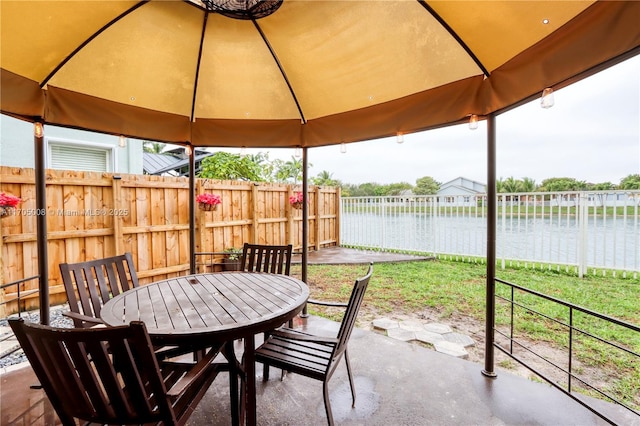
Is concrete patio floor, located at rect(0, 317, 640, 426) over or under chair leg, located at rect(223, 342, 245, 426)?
under

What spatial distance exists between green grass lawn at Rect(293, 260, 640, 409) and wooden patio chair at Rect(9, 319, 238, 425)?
2.21 metres

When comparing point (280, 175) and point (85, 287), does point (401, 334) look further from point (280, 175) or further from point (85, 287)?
point (280, 175)

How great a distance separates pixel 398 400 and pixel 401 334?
1.15 meters

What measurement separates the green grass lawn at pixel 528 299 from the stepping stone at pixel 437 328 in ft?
0.88

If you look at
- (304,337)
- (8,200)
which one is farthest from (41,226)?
(304,337)

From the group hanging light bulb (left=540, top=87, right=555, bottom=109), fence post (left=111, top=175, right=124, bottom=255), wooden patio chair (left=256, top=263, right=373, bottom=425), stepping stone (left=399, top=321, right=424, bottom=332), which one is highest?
hanging light bulb (left=540, top=87, right=555, bottom=109)

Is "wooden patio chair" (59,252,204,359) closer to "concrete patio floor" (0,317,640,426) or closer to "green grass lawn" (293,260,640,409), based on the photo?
"concrete patio floor" (0,317,640,426)

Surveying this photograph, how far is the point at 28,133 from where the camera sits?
5156 millimetres

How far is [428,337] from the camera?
304 cm

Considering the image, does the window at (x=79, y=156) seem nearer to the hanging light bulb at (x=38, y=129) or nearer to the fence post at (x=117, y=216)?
the fence post at (x=117, y=216)

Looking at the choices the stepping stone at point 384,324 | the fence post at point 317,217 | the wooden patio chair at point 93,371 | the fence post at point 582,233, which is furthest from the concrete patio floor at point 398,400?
the fence post at point 317,217

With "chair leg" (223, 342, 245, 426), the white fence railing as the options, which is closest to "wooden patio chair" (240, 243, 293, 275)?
"chair leg" (223, 342, 245, 426)

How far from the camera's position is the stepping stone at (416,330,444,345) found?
297 cm

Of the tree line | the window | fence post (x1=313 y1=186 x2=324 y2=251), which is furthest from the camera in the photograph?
fence post (x1=313 y1=186 x2=324 y2=251)
